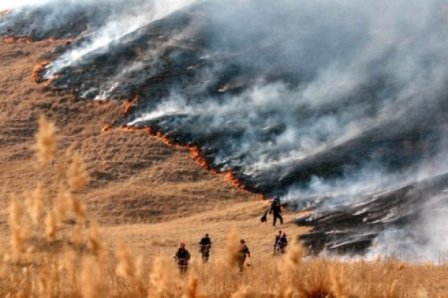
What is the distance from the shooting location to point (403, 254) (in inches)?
1113

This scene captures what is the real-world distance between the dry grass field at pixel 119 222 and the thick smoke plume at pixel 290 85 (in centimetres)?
312

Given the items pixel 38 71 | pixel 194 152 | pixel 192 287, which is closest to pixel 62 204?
pixel 192 287

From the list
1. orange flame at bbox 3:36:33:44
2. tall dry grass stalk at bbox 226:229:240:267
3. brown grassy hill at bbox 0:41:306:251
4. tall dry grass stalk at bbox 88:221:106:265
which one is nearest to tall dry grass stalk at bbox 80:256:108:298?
tall dry grass stalk at bbox 88:221:106:265

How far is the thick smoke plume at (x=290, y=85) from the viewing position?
4841cm

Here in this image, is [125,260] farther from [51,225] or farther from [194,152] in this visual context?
[194,152]

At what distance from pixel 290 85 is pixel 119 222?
26.7 m

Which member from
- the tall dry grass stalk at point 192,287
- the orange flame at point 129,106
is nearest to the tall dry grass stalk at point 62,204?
the tall dry grass stalk at point 192,287

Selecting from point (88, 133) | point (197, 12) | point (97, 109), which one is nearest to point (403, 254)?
point (88, 133)

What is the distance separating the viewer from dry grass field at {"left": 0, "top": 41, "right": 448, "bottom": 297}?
4824mm

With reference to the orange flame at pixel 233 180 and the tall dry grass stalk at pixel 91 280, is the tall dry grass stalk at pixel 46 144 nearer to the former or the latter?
the tall dry grass stalk at pixel 91 280

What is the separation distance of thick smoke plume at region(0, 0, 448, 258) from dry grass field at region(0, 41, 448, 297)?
10.2 feet

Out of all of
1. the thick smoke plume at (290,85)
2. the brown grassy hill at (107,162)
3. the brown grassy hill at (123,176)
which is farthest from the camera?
the thick smoke plume at (290,85)

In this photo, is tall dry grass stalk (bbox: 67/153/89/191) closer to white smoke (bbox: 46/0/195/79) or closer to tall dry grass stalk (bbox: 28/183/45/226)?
tall dry grass stalk (bbox: 28/183/45/226)

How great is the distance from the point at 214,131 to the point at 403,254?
32.7 meters
